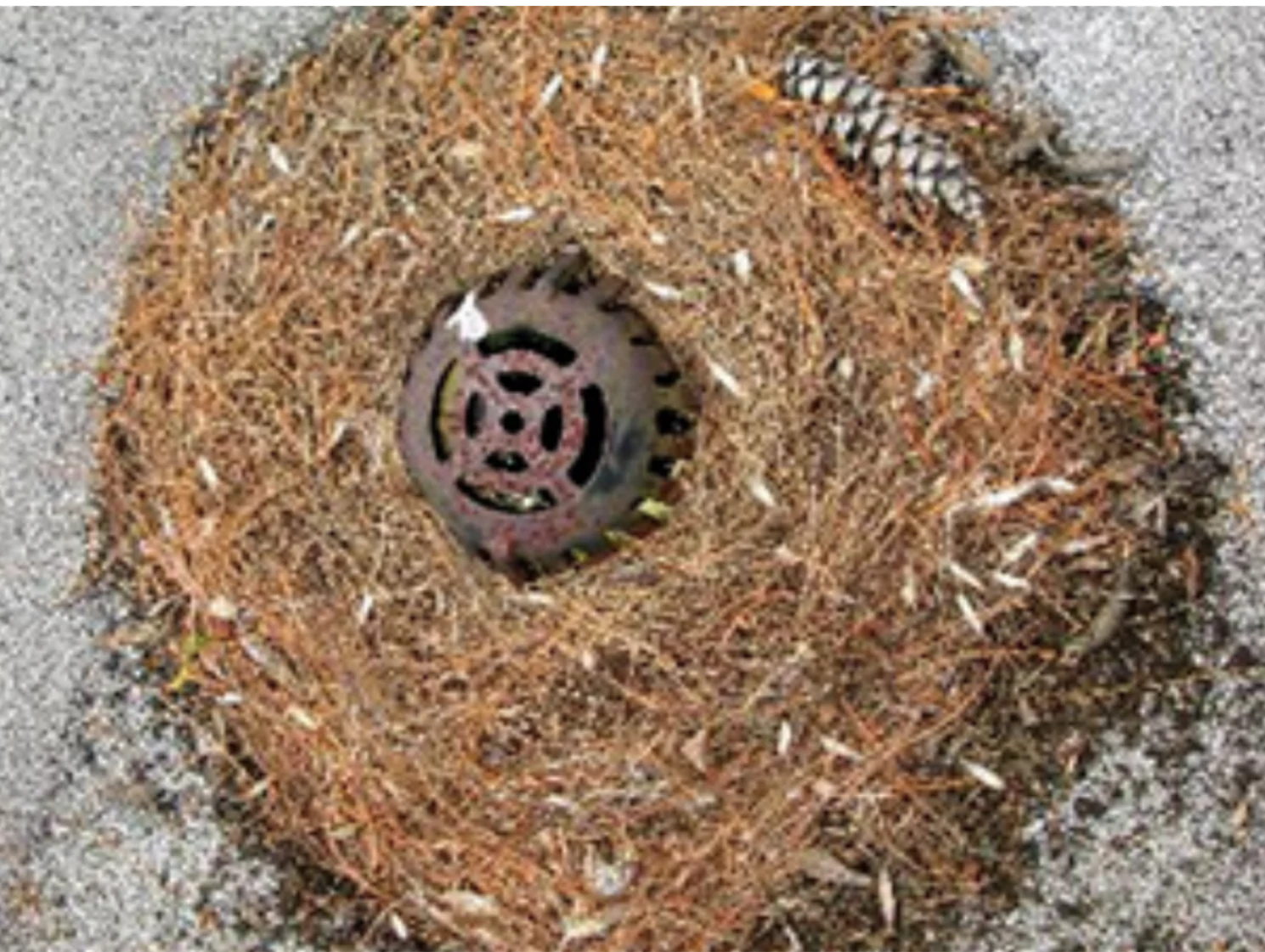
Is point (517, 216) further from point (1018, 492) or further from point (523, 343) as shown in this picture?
point (1018, 492)

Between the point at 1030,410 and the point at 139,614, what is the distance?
862 mm

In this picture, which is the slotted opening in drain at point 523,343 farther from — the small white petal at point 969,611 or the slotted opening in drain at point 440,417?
the small white petal at point 969,611

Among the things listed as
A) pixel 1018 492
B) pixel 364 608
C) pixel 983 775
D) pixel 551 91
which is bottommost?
pixel 364 608

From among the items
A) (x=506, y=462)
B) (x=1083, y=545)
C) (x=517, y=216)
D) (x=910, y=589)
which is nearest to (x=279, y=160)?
(x=517, y=216)

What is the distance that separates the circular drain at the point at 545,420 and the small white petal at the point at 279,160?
229 mm

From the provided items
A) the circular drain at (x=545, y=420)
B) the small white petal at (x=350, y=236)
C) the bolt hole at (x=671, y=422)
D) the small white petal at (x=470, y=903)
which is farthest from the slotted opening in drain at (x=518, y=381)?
the small white petal at (x=470, y=903)

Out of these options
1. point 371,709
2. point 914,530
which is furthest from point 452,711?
point 914,530

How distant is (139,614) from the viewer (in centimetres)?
229

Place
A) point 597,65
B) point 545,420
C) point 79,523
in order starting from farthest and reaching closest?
1. point 79,523
2. point 597,65
3. point 545,420

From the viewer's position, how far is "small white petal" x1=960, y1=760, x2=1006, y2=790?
84.4 inches

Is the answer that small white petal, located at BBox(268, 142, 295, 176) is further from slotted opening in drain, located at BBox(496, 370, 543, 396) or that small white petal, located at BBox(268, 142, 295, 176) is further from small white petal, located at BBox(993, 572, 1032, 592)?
small white petal, located at BBox(993, 572, 1032, 592)

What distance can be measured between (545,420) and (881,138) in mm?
384

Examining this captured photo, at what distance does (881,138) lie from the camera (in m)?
2.10

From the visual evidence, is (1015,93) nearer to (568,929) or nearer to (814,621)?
(814,621)
